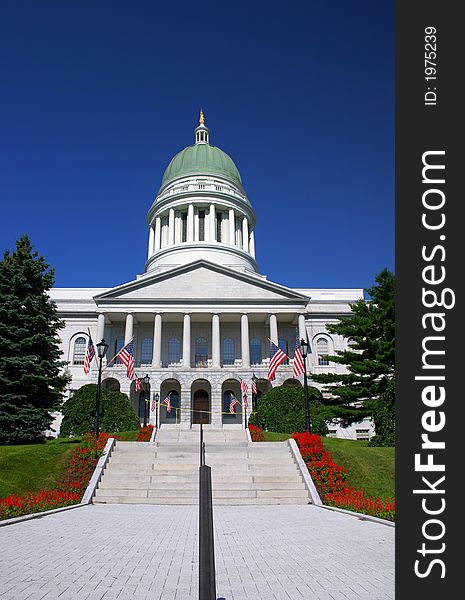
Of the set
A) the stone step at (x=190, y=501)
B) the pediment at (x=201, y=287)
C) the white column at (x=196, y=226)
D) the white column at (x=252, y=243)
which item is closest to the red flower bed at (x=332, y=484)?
the stone step at (x=190, y=501)

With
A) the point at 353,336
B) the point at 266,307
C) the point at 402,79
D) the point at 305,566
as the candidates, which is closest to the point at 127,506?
the point at 305,566

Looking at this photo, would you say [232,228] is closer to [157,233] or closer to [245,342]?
[157,233]

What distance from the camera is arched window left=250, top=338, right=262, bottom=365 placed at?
159 ft

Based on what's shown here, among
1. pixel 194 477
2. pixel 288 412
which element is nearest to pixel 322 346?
pixel 288 412

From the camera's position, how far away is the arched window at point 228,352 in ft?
159

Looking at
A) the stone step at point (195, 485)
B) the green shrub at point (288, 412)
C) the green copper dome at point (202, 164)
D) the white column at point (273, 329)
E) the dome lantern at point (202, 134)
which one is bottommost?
the stone step at point (195, 485)

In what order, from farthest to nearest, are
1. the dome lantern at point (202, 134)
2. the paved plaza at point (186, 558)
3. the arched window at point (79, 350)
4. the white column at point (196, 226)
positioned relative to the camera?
the dome lantern at point (202, 134) → the white column at point (196, 226) → the arched window at point (79, 350) → the paved plaza at point (186, 558)

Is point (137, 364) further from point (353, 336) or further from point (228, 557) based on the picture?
point (228, 557)

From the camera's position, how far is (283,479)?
17500 mm

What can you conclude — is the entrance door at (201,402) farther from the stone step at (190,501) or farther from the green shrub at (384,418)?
the stone step at (190,501)

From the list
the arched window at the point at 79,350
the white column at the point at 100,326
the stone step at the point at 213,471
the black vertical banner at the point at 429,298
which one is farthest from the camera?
the arched window at the point at 79,350

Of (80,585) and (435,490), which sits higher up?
(435,490)

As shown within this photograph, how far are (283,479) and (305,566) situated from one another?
1067cm

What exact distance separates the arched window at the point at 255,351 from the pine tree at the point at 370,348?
1725 cm
